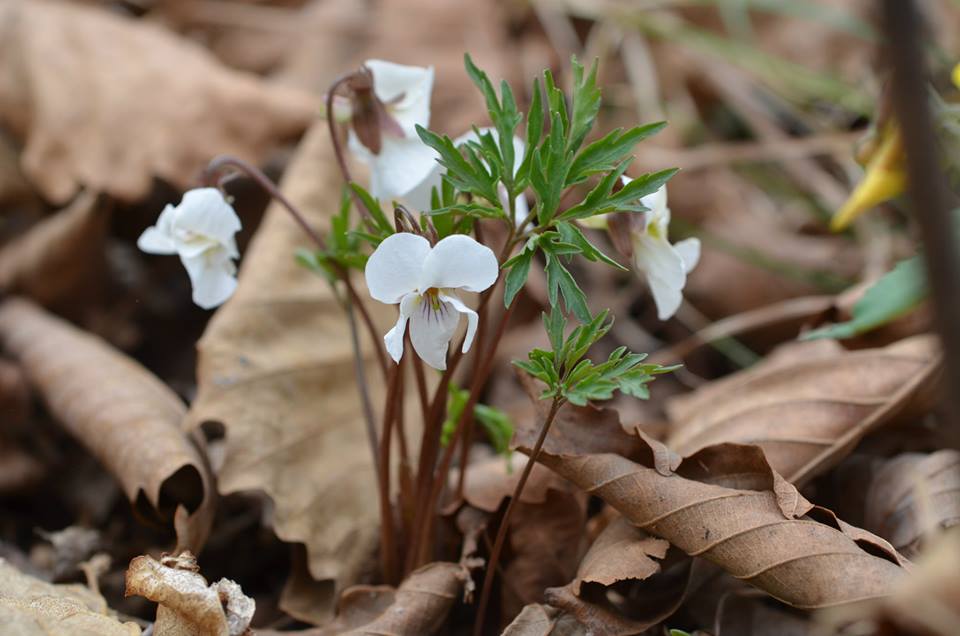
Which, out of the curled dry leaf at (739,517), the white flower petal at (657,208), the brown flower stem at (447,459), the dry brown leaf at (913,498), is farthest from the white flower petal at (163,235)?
the dry brown leaf at (913,498)

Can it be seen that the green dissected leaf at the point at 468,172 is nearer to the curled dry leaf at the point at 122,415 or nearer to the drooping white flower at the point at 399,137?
the drooping white flower at the point at 399,137

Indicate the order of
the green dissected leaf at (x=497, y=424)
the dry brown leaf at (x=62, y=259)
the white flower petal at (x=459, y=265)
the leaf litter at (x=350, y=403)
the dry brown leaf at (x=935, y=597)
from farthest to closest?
the dry brown leaf at (x=62, y=259)
the green dissected leaf at (x=497, y=424)
the leaf litter at (x=350, y=403)
the white flower petal at (x=459, y=265)
the dry brown leaf at (x=935, y=597)

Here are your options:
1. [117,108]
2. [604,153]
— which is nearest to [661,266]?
[604,153]

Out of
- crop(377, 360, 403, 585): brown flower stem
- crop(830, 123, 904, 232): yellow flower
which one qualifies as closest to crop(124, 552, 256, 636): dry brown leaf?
crop(377, 360, 403, 585): brown flower stem

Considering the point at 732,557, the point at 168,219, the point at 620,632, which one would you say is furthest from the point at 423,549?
the point at 168,219

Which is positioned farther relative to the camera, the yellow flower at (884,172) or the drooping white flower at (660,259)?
the yellow flower at (884,172)

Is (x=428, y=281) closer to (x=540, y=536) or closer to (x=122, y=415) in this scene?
(x=540, y=536)

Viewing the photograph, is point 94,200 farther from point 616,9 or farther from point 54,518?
point 616,9
